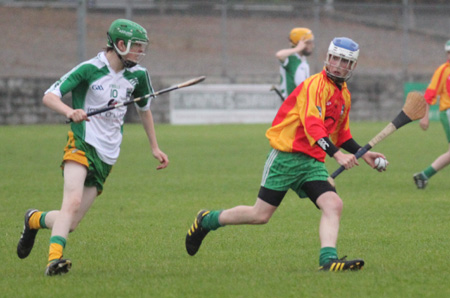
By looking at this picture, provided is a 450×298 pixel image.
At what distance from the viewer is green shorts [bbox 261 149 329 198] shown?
6.40 m

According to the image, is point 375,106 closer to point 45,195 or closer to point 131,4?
point 131,4

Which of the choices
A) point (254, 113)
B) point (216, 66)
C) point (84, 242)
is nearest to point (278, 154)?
point (84, 242)

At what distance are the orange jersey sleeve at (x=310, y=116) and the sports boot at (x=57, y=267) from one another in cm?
174

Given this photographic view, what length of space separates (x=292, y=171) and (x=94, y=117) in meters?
1.51

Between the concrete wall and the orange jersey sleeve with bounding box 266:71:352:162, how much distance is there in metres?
16.8

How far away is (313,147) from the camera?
641 cm

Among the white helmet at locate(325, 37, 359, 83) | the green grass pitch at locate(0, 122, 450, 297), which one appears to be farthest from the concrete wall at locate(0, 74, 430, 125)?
the white helmet at locate(325, 37, 359, 83)

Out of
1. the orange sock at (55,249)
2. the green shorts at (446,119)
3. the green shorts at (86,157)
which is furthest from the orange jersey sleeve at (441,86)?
the orange sock at (55,249)

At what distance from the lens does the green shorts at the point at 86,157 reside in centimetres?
635

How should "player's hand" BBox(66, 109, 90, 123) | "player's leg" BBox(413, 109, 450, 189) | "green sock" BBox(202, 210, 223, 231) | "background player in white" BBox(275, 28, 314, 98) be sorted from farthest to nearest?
"background player in white" BBox(275, 28, 314, 98) < "player's leg" BBox(413, 109, 450, 189) < "green sock" BBox(202, 210, 223, 231) < "player's hand" BBox(66, 109, 90, 123)

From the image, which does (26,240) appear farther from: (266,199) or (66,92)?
(266,199)

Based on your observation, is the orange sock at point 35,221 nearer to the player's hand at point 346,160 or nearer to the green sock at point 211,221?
the green sock at point 211,221

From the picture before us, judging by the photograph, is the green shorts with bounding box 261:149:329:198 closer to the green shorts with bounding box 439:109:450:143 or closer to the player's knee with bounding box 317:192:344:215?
the player's knee with bounding box 317:192:344:215

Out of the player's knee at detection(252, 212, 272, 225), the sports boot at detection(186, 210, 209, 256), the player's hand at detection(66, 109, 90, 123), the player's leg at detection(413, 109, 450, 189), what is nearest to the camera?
the player's hand at detection(66, 109, 90, 123)
